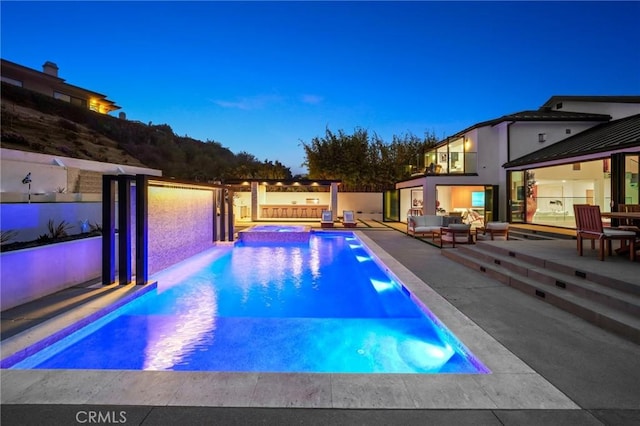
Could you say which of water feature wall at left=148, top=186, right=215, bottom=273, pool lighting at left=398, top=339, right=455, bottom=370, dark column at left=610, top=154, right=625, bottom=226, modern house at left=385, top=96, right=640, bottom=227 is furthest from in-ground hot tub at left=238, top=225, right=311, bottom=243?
dark column at left=610, top=154, right=625, bottom=226

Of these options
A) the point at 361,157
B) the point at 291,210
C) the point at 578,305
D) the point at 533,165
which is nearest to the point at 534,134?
the point at 533,165

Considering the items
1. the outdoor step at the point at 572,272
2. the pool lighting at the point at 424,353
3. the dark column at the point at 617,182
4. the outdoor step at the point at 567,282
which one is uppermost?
the dark column at the point at 617,182

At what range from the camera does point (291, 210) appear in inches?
867

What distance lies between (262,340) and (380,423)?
7.03 ft

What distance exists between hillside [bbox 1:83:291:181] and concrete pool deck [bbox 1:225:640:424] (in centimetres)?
1808

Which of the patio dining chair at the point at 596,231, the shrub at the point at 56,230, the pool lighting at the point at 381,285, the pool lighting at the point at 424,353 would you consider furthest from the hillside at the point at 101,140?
the patio dining chair at the point at 596,231

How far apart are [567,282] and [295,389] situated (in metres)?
4.33

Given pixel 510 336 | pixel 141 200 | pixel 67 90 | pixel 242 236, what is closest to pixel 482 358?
pixel 510 336

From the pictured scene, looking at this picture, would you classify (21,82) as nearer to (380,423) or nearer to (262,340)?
(262,340)

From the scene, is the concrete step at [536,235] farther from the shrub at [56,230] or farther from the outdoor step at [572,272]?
the shrub at [56,230]

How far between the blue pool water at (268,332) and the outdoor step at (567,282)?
Answer: 80.9 inches

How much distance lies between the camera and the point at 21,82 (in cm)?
2647

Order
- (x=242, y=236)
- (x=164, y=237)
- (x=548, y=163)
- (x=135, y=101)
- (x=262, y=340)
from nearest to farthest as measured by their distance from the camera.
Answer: (x=262, y=340)
(x=164, y=237)
(x=548, y=163)
(x=242, y=236)
(x=135, y=101)

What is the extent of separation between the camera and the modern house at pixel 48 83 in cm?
2575
